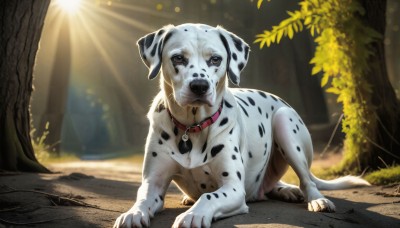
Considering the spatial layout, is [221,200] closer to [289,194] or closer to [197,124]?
[197,124]

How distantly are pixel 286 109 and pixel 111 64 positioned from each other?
25.6 m

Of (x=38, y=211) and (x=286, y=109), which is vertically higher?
(x=286, y=109)

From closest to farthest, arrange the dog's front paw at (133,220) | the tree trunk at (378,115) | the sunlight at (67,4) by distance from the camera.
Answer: the dog's front paw at (133,220) → the tree trunk at (378,115) → the sunlight at (67,4)

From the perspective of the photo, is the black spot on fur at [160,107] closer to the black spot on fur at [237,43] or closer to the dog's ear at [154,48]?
the dog's ear at [154,48]

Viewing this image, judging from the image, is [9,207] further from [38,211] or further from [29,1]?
[29,1]

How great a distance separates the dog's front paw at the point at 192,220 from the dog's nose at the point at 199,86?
1.00 metres

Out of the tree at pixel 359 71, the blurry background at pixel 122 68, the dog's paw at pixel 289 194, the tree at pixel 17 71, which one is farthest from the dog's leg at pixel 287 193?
the blurry background at pixel 122 68

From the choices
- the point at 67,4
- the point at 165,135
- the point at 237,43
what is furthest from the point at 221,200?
the point at 67,4

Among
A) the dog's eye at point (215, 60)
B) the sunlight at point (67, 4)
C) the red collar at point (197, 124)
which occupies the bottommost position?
the red collar at point (197, 124)

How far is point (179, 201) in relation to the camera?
18.4 feet

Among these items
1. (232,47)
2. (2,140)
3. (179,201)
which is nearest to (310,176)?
(179,201)

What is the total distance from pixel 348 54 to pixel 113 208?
456cm

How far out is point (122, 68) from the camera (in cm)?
2981

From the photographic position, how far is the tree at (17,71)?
22.4 ft
